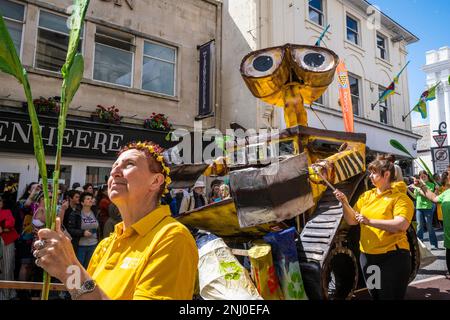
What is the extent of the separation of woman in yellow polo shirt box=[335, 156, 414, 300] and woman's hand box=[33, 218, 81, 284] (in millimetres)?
2349

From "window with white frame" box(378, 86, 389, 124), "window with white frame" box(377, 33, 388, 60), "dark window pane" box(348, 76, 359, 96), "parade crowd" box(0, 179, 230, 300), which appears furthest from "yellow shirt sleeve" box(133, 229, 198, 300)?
"window with white frame" box(377, 33, 388, 60)

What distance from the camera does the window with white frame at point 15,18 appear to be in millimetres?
8945

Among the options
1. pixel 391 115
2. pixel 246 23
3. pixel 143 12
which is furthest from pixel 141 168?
pixel 391 115

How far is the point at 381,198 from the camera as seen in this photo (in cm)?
313

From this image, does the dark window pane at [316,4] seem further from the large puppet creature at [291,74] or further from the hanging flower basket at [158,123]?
the large puppet creature at [291,74]

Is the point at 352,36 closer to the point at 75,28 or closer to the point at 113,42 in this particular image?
the point at 113,42

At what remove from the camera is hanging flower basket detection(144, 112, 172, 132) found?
10.8 meters

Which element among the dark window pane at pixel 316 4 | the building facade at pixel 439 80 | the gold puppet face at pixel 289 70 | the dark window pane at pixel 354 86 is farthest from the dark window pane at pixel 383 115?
the gold puppet face at pixel 289 70

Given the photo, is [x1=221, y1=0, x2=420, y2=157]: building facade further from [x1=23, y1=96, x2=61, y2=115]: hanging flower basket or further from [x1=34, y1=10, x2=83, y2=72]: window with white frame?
[x1=23, y1=96, x2=61, y2=115]: hanging flower basket

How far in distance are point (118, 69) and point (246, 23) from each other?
5068 mm

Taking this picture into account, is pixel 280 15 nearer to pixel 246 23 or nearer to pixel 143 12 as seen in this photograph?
pixel 246 23

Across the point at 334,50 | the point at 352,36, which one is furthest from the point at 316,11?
the point at 352,36

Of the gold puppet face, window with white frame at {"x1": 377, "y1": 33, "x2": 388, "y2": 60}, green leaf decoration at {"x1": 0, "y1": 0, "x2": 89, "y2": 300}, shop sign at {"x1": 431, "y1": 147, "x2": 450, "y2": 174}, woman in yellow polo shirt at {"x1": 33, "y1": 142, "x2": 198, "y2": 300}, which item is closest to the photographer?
green leaf decoration at {"x1": 0, "y1": 0, "x2": 89, "y2": 300}

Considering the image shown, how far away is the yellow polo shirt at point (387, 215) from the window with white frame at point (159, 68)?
31.6 ft
